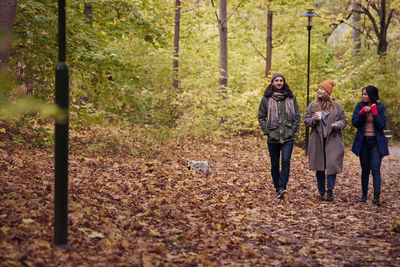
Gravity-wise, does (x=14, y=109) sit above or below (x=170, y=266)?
above

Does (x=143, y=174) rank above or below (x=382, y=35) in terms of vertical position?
below

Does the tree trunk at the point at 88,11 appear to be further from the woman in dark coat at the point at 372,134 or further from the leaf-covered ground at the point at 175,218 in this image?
the woman in dark coat at the point at 372,134

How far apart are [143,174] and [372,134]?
4.44m

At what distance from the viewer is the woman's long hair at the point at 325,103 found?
7973mm

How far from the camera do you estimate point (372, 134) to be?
7.82 meters

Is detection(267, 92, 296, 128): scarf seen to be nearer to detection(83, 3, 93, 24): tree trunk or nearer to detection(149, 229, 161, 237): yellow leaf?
detection(149, 229, 161, 237): yellow leaf

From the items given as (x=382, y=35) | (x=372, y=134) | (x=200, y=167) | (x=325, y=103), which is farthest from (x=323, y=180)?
(x=382, y=35)

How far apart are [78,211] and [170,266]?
164 centimetres

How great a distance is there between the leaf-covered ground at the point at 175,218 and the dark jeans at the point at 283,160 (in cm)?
38

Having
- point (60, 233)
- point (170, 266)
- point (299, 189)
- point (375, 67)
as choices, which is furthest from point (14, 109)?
point (375, 67)

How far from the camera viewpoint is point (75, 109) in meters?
9.78

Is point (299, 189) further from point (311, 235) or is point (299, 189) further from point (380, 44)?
point (380, 44)

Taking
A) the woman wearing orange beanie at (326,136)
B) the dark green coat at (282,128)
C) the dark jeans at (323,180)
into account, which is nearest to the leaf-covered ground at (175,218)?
the dark jeans at (323,180)

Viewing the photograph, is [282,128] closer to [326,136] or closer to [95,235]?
[326,136]
